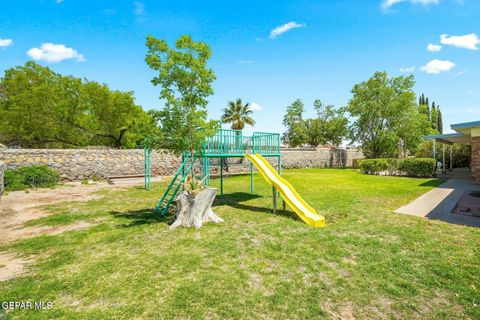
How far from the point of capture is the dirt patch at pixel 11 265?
415 centimetres

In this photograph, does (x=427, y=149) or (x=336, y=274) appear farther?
(x=427, y=149)

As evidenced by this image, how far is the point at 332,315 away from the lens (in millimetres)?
3051

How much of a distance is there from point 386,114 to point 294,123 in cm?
1925

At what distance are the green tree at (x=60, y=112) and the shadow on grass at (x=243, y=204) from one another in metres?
13.6

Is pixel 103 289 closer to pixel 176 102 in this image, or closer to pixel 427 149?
pixel 176 102

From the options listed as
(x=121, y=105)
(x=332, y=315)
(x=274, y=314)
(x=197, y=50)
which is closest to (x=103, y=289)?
(x=274, y=314)

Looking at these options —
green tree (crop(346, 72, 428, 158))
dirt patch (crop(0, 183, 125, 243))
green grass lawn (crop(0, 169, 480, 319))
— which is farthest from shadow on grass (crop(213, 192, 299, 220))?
green tree (crop(346, 72, 428, 158))

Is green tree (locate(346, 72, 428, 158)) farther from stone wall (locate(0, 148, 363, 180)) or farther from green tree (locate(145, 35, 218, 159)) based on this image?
green tree (locate(145, 35, 218, 159))

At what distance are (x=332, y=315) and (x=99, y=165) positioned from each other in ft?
59.6

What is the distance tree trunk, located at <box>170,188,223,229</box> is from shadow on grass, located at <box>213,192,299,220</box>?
231cm

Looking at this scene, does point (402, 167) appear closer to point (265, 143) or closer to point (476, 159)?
point (476, 159)

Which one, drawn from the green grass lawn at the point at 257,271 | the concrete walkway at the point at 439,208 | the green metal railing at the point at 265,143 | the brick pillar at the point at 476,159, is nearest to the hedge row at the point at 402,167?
the brick pillar at the point at 476,159

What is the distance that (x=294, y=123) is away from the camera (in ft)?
154

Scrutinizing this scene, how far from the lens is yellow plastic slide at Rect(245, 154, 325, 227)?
22.0 feet
